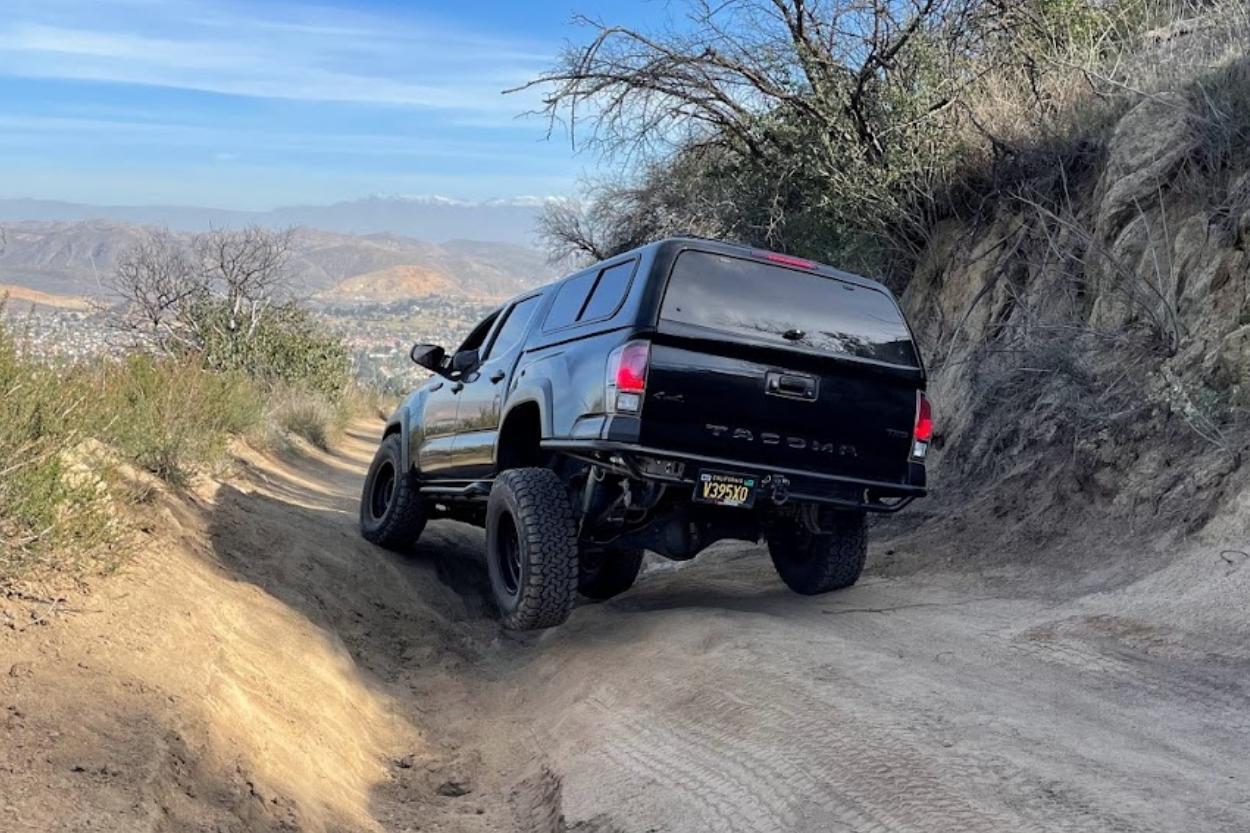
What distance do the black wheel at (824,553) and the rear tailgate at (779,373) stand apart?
0.90 metres

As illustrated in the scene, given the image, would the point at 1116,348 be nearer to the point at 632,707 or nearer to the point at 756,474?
the point at 756,474

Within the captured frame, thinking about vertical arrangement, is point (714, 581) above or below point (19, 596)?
below

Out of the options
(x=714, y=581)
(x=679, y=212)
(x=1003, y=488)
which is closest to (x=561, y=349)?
(x=714, y=581)

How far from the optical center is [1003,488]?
8.71m

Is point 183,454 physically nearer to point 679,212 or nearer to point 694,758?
point 694,758

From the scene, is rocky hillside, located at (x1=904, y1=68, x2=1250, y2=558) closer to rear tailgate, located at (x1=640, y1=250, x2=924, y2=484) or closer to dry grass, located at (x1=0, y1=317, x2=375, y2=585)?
rear tailgate, located at (x1=640, y1=250, x2=924, y2=484)

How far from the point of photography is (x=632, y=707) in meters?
5.08

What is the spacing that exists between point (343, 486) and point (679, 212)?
6838 millimetres

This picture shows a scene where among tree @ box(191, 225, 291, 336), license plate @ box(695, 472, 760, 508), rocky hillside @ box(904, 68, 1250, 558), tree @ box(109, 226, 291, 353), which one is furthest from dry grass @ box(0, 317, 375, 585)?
tree @ box(191, 225, 291, 336)

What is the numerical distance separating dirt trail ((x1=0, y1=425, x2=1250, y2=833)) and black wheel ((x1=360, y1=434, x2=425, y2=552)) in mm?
1261

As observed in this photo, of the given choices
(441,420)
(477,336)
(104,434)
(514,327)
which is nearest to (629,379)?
(514,327)

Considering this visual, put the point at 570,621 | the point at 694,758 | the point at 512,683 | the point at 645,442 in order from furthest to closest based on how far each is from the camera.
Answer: the point at 570,621, the point at 512,683, the point at 645,442, the point at 694,758

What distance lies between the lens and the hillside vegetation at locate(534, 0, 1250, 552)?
7879 mm

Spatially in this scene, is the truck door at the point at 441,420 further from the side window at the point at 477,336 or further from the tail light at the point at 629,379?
the tail light at the point at 629,379
